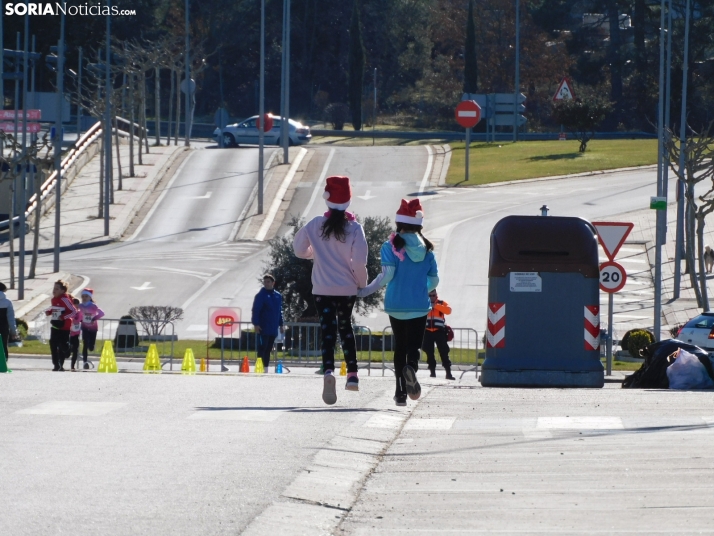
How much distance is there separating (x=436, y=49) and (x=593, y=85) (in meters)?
15.0

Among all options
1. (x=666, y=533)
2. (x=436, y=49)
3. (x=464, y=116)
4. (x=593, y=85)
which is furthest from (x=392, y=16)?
(x=666, y=533)

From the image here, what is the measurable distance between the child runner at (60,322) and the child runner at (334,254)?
32.7ft

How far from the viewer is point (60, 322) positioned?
18719mm

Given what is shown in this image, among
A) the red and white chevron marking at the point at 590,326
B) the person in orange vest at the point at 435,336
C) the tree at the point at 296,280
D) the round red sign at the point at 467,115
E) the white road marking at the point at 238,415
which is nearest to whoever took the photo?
the white road marking at the point at 238,415

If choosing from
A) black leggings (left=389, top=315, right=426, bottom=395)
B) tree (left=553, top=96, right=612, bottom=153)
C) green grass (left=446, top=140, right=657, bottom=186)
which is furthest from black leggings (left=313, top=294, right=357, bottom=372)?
tree (left=553, top=96, right=612, bottom=153)

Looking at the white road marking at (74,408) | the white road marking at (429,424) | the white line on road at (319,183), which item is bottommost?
the white road marking at (429,424)

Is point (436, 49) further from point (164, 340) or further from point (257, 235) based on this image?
point (164, 340)

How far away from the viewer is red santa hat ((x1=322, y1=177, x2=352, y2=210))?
9.34m

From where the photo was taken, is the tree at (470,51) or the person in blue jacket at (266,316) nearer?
the person in blue jacket at (266,316)

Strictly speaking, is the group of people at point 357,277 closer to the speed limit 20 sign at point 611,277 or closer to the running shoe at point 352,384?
the running shoe at point 352,384

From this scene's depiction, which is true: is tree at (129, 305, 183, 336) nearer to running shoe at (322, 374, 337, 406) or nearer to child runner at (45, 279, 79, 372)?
child runner at (45, 279, 79, 372)

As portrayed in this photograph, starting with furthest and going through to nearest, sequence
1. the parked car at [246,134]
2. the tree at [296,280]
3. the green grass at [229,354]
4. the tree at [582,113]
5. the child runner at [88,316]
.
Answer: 1. the parked car at [246,134]
2. the tree at [582,113]
3. the tree at [296,280]
4. the green grass at [229,354]
5. the child runner at [88,316]

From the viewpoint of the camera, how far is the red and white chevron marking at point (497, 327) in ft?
50.6

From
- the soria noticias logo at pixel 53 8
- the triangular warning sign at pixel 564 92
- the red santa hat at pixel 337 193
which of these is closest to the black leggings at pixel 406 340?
the red santa hat at pixel 337 193
